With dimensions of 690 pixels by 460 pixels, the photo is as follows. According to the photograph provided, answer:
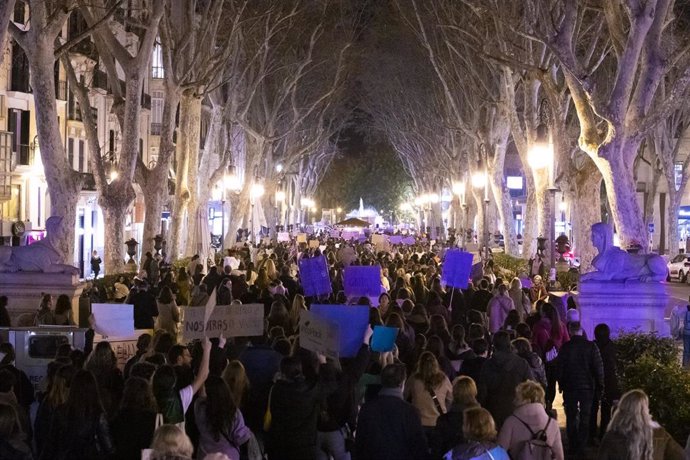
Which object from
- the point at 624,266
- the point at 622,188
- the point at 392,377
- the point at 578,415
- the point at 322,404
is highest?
the point at 622,188

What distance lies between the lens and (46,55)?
66.4 ft

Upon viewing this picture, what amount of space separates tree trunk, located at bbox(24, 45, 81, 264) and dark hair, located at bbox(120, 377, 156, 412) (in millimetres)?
12804

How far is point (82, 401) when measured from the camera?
25.4 ft

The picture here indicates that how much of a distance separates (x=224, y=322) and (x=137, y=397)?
2443 millimetres

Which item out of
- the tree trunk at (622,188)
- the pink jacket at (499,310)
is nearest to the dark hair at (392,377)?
the pink jacket at (499,310)

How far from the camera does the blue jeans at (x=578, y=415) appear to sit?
1129 cm

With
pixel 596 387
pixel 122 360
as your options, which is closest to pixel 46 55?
pixel 122 360

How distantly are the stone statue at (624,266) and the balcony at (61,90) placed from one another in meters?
28.7

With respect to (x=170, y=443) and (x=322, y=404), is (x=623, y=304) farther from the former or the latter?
(x=170, y=443)

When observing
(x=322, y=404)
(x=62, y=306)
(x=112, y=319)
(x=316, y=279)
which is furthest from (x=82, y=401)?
(x=316, y=279)

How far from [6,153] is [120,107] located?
10.8 metres

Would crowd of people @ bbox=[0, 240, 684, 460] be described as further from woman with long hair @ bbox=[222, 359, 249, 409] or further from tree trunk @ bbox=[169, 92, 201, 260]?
tree trunk @ bbox=[169, 92, 201, 260]

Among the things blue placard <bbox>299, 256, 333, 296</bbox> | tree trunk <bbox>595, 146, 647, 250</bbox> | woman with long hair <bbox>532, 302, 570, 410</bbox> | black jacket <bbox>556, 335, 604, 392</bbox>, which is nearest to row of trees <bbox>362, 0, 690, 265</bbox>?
tree trunk <bbox>595, 146, 647, 250</bbox>

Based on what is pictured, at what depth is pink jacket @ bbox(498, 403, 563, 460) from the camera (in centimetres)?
827
